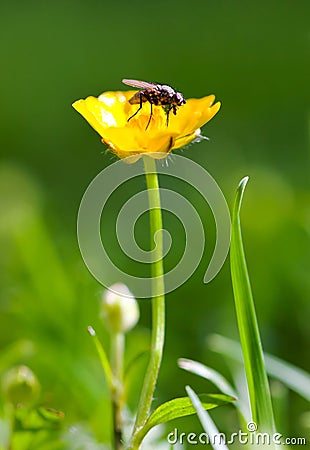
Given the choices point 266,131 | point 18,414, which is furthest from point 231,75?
point 18,414

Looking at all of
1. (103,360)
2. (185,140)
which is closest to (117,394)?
(103,360)

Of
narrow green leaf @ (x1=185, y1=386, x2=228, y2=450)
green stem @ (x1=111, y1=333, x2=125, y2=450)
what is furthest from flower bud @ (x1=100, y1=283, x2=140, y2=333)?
narrow green leaf @ (x1=185, y1=386, x2=228, y2=450)

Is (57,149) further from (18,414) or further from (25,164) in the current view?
(18,414)

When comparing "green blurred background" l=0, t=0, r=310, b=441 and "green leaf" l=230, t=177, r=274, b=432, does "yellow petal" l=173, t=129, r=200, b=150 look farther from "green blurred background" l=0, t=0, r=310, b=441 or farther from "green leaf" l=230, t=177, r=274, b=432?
"green blurred background" l=0, t=0, r=310, b=441

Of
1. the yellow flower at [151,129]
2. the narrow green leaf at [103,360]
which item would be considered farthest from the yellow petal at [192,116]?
the narrow green leaf at [103,360]

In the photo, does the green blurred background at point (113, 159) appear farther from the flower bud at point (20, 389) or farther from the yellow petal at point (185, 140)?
the yellow petal at point (185, 140)
